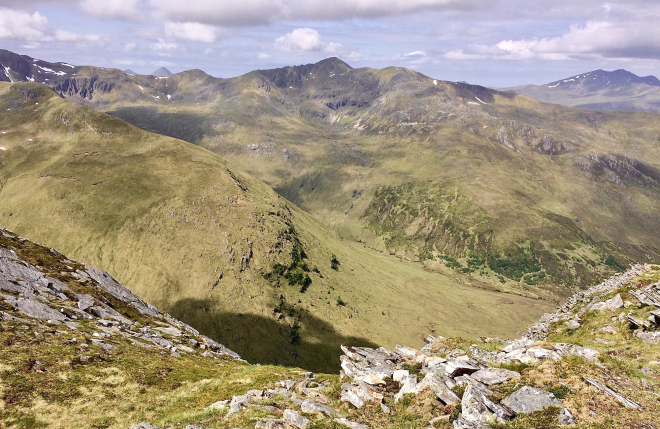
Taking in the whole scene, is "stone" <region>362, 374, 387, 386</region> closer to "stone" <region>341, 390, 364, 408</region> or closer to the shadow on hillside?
"stone" <region>341, 390, 364, 408</region>

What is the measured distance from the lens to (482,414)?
2111cm

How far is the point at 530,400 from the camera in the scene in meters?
22.1

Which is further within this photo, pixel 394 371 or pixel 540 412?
pixel 394 371

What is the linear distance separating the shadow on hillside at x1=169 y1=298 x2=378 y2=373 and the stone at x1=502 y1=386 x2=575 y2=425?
14338 centimetres

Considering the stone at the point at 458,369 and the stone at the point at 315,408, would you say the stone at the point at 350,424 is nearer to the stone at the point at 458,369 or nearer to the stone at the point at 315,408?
the stone at the point at 315,408

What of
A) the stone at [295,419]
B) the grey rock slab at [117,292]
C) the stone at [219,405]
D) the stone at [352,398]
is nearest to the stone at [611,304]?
the stone at [352,398]

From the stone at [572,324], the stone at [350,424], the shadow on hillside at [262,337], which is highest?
the stone at [350,424]

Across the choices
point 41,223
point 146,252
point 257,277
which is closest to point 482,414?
point 257,277

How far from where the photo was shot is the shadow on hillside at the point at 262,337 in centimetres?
15762

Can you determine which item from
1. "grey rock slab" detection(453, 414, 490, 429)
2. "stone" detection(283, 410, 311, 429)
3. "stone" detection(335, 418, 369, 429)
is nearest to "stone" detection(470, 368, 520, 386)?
"grey rock slab" detection(453, 414, 490, 429)

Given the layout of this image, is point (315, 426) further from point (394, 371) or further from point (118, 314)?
point (118, 314)

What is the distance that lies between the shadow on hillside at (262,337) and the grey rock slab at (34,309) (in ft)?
368

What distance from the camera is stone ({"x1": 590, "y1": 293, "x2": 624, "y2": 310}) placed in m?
50.9

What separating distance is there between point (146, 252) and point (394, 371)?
192 metres
